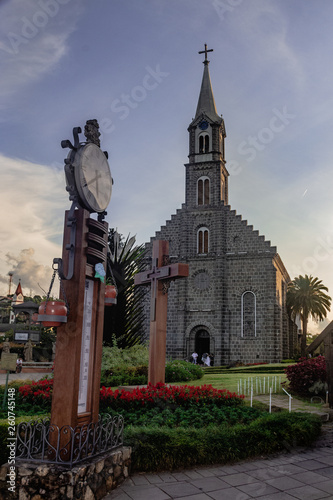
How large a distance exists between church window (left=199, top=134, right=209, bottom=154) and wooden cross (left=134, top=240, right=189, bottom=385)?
25786 millimetres

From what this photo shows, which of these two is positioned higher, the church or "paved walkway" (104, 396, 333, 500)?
the church

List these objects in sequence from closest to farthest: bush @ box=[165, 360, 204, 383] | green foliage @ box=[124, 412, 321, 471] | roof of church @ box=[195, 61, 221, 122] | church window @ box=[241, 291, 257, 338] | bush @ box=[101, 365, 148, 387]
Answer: green foliage @ box=[124, 412, 321, 471], bush @ box=[101, 365, 148, 387], bush @ box=[165, 360, 204, 383], church window @ box=[241, 291, 257, 338], roof of church @ box=[195, 61, 221, 122]

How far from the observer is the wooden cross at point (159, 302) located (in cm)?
1113

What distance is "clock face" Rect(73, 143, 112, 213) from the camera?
236 inches

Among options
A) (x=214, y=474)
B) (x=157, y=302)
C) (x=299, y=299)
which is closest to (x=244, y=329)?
(x=299, y=299)

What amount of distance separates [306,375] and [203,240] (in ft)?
73.4

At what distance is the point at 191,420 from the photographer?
826 cm

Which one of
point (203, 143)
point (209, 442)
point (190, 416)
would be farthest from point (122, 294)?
point (203, 143)

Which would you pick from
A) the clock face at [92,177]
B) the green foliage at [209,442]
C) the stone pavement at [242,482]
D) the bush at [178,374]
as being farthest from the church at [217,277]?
the clock face at [92,177]

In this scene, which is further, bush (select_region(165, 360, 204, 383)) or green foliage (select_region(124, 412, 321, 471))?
bush (select_region(165, 360, 204, 383))

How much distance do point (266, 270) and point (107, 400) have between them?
25314 millimetres

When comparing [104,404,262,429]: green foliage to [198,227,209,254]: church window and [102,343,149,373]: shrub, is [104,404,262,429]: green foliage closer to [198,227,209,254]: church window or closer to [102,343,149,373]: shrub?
[102,343,149,373]: shrub

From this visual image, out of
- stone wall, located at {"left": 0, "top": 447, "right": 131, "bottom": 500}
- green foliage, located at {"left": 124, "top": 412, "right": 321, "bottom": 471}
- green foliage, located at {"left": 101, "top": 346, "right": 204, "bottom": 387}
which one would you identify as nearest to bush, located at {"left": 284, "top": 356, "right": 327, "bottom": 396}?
green foliage, located at {"left": 101, "top": 346, "right": 204, "bottom": 387}

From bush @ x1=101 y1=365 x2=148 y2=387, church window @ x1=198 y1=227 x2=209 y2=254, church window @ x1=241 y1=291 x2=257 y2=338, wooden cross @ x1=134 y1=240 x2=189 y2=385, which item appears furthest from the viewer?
church window @ x1=198 y1=227 x2=209 y2=254
